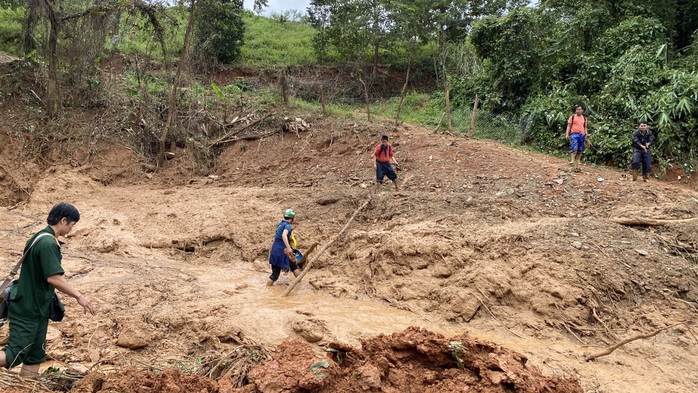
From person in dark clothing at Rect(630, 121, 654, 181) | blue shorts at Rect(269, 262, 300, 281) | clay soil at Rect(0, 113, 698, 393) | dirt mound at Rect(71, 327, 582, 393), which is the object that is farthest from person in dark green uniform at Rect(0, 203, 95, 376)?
person in dark clothing at Rect(630, 121, 654, 181)

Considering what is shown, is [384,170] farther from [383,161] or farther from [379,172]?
[383,161]

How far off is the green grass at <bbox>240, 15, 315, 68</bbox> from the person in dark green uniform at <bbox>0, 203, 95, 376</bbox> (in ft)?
64.2

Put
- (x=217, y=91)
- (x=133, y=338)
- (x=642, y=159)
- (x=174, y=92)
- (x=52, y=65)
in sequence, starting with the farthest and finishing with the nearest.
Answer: (x=217, y=91) → (x=52, y=65) → (x=174, y=92) → (x=642, y=159) → (x=133, y=338)

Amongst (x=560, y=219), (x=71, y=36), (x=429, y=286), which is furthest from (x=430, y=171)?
(x=71, y=36)

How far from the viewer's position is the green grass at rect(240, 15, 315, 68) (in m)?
23.1

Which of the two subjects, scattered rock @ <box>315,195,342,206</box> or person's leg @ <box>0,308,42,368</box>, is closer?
person's leg @ <box>0,308,42,368</box>

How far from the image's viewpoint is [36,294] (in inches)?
138

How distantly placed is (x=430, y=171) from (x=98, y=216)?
6918 millimetres

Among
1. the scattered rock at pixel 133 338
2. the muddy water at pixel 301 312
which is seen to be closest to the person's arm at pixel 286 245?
the muddy water at pixel 301 312

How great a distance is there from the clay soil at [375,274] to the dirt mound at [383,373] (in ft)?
0.05

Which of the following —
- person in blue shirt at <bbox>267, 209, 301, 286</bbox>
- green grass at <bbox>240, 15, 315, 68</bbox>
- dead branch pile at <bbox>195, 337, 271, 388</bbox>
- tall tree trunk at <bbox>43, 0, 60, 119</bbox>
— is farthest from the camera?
green grass at <bbox>240, 15, 315, 68</bbox>

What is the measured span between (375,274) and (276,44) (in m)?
20.6

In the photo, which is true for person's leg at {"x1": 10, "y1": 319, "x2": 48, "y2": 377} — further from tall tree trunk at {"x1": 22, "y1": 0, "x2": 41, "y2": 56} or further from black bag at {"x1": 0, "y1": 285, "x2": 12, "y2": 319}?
tall tree trunk at {"x1": 22, "y1": 0, "x2": 41, "y2": 56}

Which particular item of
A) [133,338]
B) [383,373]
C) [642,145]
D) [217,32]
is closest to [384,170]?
[642,145]
